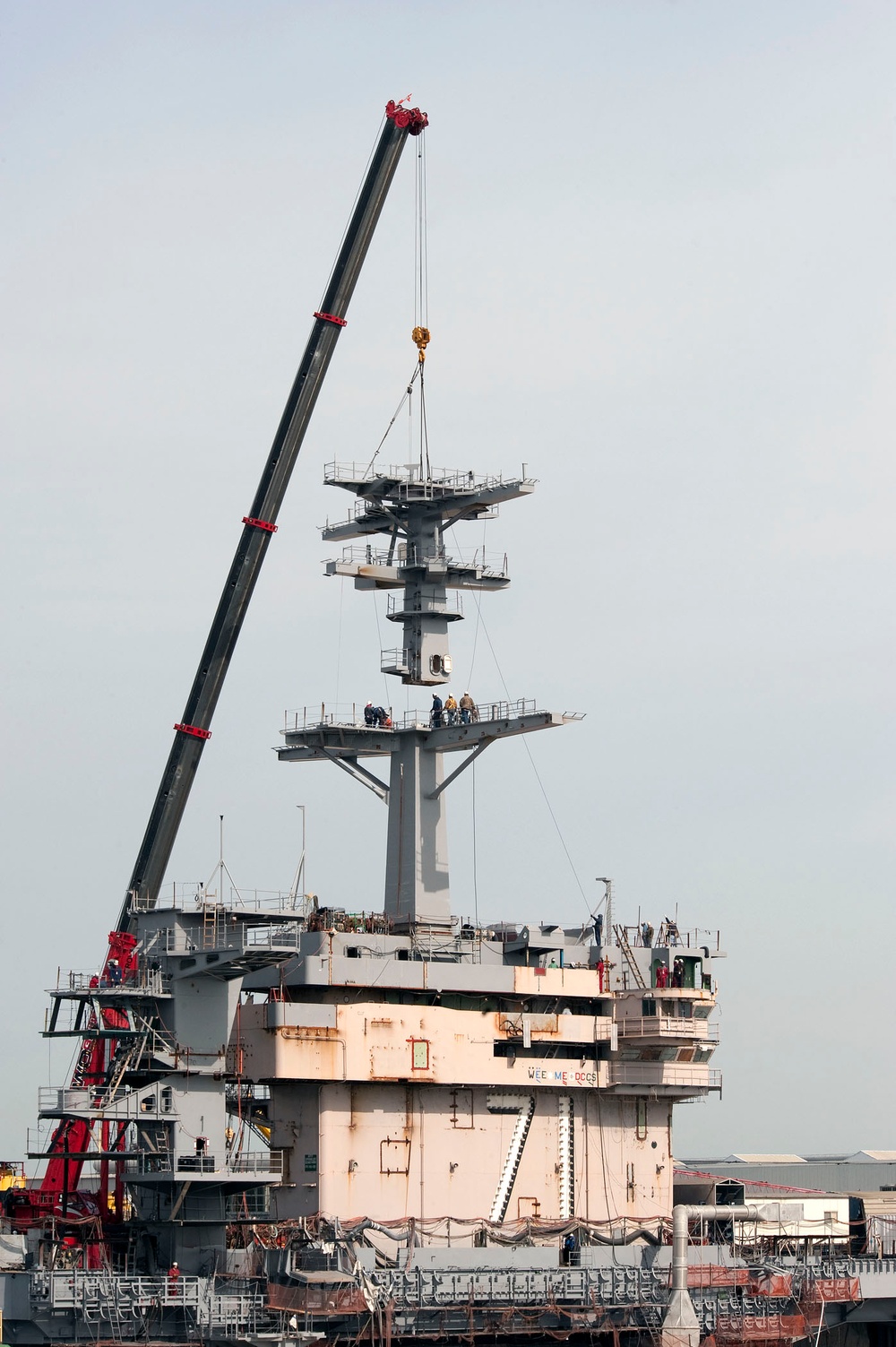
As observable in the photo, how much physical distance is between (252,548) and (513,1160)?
55.4ft

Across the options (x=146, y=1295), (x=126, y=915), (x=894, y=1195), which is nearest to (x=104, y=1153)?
(x=146, y=1295)

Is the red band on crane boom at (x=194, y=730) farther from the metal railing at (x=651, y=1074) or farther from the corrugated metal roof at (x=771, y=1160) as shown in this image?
the corrugated metal roof at (x=771, y=1160)

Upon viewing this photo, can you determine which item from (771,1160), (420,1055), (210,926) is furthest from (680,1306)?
(771,1160)

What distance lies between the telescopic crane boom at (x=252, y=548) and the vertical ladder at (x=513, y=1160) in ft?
33.1

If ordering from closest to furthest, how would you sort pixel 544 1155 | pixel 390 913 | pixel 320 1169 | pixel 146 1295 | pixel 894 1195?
1. pixel 146 1295
2. pixel 320 1169
3. pixel 544 1155
4. pixel 390 913
5. pixel 894 1195

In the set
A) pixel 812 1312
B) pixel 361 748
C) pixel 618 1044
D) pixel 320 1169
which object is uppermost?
pixel 361 748

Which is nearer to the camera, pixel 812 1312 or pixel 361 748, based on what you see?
pixel 812 1312

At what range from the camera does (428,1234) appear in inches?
1885

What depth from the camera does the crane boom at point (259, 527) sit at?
52.2 m

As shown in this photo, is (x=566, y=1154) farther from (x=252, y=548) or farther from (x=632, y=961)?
(x=252, y=548)

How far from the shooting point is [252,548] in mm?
53531

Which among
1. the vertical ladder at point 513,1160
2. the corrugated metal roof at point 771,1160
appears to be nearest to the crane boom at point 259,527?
the vertical ladder at point 513,1160

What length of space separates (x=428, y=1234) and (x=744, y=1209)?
9088mm

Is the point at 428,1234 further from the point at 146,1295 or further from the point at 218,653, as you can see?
the point at 218,653
